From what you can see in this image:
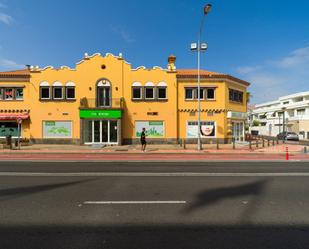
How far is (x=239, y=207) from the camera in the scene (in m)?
5.68

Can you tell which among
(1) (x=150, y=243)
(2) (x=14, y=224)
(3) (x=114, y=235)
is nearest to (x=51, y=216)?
(2) (x=14, y=224)

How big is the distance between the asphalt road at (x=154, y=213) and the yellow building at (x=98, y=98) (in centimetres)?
1883

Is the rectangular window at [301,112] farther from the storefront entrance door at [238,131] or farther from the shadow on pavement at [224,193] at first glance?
the shadow on pavement at [224,193]

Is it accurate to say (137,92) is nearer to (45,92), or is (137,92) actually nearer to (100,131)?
(100,131)

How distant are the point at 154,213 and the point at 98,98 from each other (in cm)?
2352

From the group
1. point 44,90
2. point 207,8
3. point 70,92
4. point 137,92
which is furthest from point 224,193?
point 44,90

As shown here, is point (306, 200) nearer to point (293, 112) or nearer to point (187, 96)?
point (187, 96)

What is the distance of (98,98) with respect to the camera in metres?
27.4

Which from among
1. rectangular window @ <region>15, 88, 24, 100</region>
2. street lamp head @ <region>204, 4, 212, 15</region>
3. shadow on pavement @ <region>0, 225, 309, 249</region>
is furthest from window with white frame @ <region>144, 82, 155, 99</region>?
shadow on pavement @ <region>0, 225, 309, 249</region>

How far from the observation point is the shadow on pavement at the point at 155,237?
3.82 metres

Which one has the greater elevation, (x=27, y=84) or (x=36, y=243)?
(x=27, y=84)

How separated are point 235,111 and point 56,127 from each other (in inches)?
830

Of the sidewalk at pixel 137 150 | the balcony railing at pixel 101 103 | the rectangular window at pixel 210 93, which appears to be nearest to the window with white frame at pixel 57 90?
the balcony railing at pixel 101 103

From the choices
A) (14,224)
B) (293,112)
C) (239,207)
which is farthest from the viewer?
(293,112)
